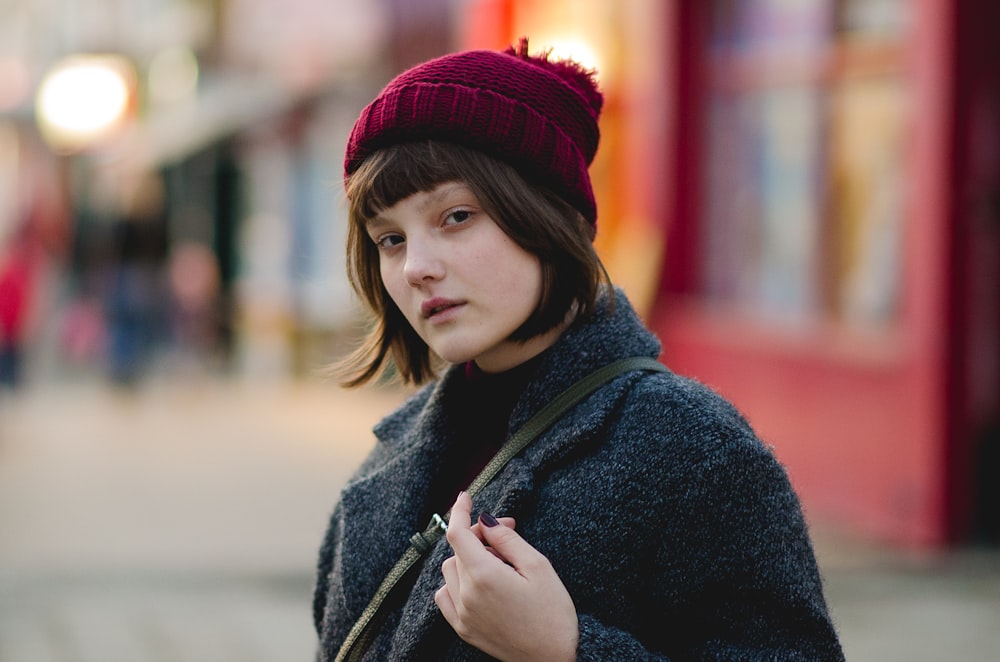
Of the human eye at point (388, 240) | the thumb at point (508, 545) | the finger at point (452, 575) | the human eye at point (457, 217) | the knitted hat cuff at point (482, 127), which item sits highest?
the knitted hat cuff at point (482, 127)

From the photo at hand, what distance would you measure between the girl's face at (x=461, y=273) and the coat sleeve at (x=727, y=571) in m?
0.32

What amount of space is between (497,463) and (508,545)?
0.24 meters

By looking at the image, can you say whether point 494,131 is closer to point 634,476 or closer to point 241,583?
point 634,476

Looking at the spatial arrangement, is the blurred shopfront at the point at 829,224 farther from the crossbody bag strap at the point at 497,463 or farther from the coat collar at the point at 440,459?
the crossbody bag strap at the point at 497,463

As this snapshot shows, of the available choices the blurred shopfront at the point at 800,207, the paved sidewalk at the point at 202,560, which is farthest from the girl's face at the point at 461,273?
the paved sidewalk at the point at 202,560

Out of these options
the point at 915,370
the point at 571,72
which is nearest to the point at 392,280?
the point at 571,72

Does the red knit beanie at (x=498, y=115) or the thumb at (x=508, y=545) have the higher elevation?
the red knit beanie at (x=498, y=115)

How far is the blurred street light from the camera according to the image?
17.8 m

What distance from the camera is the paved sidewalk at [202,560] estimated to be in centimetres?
536

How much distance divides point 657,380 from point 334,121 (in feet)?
51.1

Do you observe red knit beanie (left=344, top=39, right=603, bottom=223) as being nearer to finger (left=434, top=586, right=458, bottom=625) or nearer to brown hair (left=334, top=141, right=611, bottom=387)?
brown hair (left=334, top=141, right=611, bottom=387)

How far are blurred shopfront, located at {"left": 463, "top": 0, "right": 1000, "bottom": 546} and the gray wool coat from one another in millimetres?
3812

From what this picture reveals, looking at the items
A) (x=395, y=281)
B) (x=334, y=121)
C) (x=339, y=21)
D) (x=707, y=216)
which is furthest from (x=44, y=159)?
(x=395, y=281)

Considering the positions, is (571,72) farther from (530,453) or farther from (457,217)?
(530,453)
